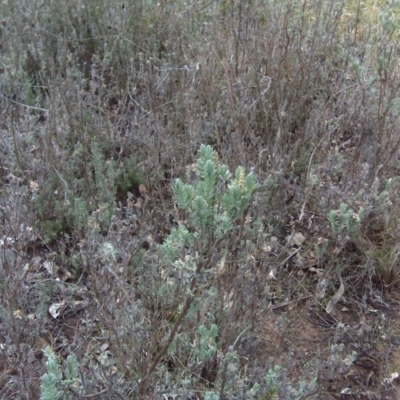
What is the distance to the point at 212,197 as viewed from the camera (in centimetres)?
158

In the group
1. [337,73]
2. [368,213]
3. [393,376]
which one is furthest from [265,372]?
[337,73]

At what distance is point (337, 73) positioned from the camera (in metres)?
3.65

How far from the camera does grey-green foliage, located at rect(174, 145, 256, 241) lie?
4.91ft

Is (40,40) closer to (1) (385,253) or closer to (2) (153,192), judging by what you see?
(2) (153,192)

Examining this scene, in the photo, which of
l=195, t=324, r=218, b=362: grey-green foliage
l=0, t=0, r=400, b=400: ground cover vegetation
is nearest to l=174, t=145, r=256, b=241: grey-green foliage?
l=0, t=0, r=400, b=400: ground cover vegetation

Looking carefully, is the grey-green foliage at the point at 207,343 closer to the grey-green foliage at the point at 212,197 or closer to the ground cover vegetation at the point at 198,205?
the ground cover vegetation at the point at 198,205

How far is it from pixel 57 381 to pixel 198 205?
26.1 inches

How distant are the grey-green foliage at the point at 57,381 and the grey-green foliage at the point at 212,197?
1.85 ft

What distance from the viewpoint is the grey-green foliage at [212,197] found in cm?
150

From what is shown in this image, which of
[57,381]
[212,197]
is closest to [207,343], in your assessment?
[57,381]

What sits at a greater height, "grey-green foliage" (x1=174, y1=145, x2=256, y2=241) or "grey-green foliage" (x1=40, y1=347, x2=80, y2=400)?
Answer: "grey-green foliage" (x1=174, y1=145, x2=256, y2=241)

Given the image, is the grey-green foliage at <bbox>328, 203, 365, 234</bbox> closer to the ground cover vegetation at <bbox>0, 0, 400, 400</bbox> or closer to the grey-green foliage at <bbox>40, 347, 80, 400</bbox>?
the ground cover vegetation at <bbox>0, 0, 400, 400</bbox>

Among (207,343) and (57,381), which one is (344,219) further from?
(57,381)

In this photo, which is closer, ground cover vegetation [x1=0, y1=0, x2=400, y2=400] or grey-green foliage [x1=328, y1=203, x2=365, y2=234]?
ground cover vegetation [x1=0, y1=0, x2=400, y2=400]
